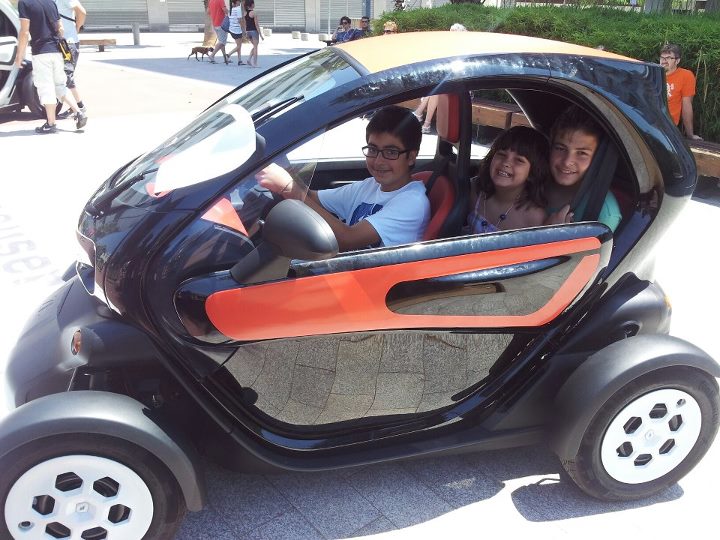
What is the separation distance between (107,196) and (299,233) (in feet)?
2.55

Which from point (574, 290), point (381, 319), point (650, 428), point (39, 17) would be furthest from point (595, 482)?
point (39, 17)

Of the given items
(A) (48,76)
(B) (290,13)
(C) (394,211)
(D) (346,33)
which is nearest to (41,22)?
(A) (48,76)

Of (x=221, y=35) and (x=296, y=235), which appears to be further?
(x=221, y=35)

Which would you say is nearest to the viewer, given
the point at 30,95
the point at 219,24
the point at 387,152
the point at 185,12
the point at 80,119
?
the point at 387,152

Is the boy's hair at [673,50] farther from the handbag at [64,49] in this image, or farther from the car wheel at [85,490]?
the handbag at [64,49]

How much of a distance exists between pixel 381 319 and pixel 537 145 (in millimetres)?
904

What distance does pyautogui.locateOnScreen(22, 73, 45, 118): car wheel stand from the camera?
7.79m

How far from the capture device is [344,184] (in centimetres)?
282

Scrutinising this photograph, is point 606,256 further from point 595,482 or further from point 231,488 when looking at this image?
A: point 231,488

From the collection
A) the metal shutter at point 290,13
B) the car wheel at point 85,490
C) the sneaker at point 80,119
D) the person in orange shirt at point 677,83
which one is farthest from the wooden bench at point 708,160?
the metal shutter at point 290,13

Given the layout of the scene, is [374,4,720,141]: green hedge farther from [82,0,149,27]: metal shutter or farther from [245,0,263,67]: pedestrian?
[82,0,149,27]: metal shutter

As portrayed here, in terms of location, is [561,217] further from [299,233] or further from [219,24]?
[219,24]

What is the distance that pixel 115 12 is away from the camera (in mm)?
25031

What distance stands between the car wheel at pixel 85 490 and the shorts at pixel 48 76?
20.9ft
